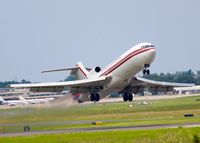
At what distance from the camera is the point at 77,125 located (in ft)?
209

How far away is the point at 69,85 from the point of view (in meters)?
72.7

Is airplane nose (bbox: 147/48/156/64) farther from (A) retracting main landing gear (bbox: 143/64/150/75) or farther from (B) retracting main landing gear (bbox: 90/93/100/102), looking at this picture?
(B) retracting main landing gear (bbox: 90/93/100/102)

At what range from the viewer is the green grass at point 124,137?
142 ft

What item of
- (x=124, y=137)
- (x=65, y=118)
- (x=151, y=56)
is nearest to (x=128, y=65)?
(x=151, y=56)

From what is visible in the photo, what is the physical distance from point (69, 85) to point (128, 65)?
28.6 ft

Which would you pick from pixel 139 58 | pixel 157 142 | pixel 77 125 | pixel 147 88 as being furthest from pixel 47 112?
pixel 157 142

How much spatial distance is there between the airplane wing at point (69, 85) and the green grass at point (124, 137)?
61.3 feet

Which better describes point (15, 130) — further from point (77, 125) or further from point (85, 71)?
point (85, 71)

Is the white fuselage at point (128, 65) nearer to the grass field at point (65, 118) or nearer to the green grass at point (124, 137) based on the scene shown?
the grass field at point (65, 118)

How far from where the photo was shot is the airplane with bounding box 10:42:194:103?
218ft

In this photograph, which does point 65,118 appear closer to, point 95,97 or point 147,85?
point 95,97

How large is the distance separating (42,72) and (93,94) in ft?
26.2

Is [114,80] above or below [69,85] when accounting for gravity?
above

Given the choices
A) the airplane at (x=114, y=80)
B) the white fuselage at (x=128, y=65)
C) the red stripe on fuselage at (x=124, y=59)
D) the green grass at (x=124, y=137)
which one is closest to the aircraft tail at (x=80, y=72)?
the airplane at (x=114, y=80)
